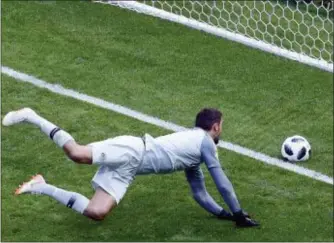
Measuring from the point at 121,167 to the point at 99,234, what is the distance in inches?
19.5

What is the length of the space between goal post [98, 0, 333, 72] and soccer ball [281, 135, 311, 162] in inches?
71.2

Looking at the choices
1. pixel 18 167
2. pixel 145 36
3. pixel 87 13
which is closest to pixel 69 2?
pixel 87 13

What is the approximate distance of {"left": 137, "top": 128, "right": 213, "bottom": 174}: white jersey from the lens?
8180mm

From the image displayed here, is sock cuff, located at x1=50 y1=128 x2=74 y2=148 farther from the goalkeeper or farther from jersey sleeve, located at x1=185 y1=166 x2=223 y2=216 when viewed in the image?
jersey sleeve, located at x1=185 y1=166 x2=223 y2=216

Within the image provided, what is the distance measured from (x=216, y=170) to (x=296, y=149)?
138 centimetres

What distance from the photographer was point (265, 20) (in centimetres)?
1164

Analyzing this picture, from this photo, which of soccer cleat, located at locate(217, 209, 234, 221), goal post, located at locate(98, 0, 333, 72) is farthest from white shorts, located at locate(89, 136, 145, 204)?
goal post, located at locate(98, 0, 333, 72)

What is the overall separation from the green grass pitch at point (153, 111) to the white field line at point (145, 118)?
7cm

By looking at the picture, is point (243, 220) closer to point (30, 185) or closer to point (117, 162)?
point (117, 162)

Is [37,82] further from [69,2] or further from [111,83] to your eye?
[69,2]

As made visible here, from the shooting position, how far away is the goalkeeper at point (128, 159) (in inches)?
320

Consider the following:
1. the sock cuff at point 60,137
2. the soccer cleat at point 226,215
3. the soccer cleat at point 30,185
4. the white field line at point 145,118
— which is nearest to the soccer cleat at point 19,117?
the sock cuff at point 60,137

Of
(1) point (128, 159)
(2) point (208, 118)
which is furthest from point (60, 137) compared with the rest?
(2) point (208, 118)

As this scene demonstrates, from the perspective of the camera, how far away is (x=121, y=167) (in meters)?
8.17
